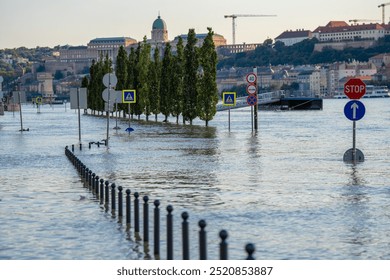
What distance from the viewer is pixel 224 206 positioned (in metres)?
21.4

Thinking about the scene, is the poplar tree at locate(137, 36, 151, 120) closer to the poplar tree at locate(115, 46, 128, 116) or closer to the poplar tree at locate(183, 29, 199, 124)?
the poplar tree at locate(115, 46, 128, 116)

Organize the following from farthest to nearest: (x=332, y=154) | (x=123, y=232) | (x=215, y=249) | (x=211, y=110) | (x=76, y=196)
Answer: (x=211, y=110), (x=332, y=154), (x=76, y=196), (x=123, y=232), (x=215, y=249)

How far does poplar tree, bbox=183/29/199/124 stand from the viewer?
78812 mm

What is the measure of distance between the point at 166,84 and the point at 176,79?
328 centimetres

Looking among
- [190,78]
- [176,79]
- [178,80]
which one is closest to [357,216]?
[190,78]

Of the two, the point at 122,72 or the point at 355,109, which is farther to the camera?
the point at 122,72

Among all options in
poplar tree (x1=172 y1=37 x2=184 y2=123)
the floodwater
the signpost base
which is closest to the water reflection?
the floodwater

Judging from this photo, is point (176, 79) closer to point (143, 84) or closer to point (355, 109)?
point (143, 84)

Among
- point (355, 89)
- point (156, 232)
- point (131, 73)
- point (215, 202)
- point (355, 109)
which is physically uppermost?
point (355, 89)

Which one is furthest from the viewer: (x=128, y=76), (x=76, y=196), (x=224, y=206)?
(x=128, y=76)

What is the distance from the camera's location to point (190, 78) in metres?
79.6
